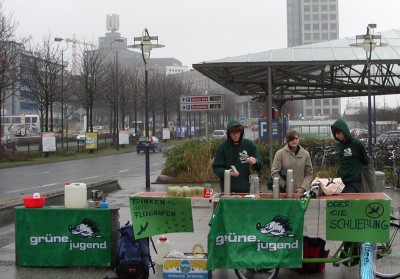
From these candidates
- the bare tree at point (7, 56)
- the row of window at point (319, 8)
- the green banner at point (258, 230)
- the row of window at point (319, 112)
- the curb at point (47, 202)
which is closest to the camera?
the green banner at point (258, 230)

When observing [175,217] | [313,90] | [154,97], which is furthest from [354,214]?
[154,97]

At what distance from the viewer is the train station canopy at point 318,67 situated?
1706 centimetres

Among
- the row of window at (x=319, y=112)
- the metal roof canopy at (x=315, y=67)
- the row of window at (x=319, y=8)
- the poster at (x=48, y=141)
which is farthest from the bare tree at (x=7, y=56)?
the row of window at (x=319, y=8)

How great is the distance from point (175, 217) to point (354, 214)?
2.12m

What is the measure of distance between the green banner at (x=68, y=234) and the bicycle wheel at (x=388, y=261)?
3.38 m

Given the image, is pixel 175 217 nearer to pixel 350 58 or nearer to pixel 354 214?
pixel 354 214

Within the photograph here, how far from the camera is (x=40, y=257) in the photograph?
24.6ft

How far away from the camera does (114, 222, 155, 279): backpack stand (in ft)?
21.9

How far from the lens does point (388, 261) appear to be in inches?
275

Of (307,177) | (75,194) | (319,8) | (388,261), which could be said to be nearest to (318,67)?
(307,177)

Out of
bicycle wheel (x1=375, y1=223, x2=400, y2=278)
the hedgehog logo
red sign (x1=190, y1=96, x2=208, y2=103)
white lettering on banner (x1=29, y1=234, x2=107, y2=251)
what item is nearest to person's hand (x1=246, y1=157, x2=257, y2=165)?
the hedgehog logo

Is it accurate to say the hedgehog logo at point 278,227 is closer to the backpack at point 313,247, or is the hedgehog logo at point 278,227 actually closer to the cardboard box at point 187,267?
the backpack at point 313,247

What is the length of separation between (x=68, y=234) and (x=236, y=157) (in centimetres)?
240

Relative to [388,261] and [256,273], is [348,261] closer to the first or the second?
[388,261]
